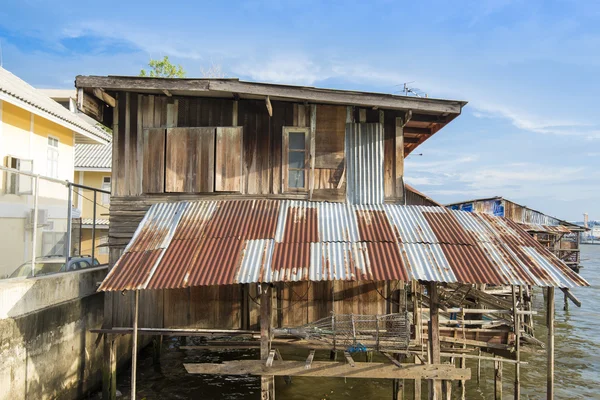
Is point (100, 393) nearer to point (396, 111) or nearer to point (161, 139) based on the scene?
point (161, 139)

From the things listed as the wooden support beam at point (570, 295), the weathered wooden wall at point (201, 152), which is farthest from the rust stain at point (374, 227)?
the wooden support beam at point (570, 295)

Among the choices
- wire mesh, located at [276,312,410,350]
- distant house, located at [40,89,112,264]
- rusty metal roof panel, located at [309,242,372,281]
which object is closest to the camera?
rusty metal roof panel, located at [309,242,372,281]

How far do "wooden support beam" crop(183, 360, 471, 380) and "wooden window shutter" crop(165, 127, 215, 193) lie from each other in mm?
4915

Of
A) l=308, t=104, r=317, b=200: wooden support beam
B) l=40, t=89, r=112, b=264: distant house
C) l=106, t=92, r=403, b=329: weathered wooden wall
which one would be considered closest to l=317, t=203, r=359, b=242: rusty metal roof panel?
l=106, t=92, r=403, b=329: weathered wooden wall

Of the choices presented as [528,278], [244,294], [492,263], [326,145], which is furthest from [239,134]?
[528,278]

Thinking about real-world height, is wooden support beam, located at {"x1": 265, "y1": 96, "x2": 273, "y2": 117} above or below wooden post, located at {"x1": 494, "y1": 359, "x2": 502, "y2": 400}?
above

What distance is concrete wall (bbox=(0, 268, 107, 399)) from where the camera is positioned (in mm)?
8578

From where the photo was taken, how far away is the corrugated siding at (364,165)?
11.5 meters

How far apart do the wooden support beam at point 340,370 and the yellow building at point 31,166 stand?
571 centimetres

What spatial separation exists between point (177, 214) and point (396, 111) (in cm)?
702

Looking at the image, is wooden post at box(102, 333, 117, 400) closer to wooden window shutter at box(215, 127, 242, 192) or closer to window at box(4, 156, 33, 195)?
wooden window shutter at box(215, 127, 242, 192)

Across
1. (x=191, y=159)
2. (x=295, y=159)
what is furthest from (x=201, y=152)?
(x=295, y=159)

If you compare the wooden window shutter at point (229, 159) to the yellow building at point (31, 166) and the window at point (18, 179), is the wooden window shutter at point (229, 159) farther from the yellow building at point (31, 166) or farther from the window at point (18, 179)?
the window at point (18, 179)

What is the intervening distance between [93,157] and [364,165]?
24022 mm
